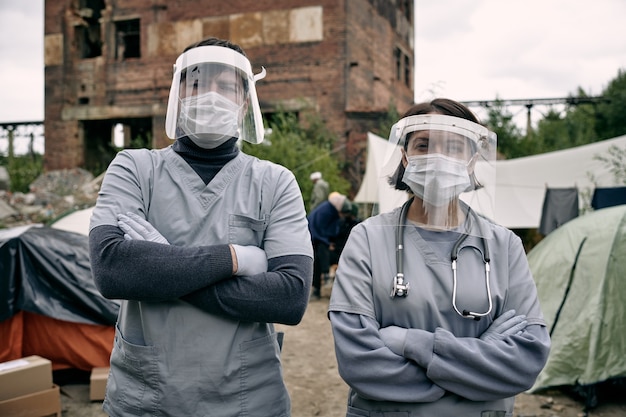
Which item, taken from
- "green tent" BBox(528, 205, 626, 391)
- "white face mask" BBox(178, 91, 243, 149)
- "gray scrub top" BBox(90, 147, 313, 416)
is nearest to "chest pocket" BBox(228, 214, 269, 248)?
"gray scrub top" BBox(90, 147, 313, 416)

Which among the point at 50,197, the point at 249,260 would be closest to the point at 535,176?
the point at 249,260

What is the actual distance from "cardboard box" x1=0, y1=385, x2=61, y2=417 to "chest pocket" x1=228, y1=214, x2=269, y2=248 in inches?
120

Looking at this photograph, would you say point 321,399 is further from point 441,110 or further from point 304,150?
point 304,150

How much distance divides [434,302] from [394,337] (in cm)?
18

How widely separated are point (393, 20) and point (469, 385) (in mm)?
20785

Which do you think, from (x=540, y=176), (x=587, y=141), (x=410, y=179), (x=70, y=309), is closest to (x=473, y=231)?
(x=410, y=179)

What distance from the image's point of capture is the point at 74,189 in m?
18.5

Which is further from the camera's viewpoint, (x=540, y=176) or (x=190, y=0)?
(x=190, y=0)

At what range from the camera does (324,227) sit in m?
9.17

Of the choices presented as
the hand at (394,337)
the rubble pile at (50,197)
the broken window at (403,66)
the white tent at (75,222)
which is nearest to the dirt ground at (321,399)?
the white tent at (75,222)

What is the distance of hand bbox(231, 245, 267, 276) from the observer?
6.08ft

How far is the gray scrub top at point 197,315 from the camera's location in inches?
71.4

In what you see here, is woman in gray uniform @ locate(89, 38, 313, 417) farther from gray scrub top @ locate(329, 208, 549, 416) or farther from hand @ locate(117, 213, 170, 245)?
gray scrub top @ locate(329, 208, 549, 416)

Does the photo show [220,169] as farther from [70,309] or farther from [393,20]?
[393,20]
